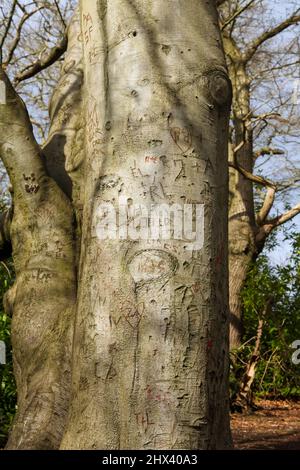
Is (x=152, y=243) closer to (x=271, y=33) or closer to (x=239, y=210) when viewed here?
(x=239, y=210)

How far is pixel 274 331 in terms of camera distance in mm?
11031

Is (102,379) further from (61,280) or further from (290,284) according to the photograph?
(290,284)

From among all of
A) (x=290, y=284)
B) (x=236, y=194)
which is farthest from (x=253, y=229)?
(x=290, y=284)

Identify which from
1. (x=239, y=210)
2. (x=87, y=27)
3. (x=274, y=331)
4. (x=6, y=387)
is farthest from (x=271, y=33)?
(x=87, y=27)

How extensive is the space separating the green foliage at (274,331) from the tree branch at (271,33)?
4.82 m

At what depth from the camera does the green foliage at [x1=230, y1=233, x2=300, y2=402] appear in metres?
10.9

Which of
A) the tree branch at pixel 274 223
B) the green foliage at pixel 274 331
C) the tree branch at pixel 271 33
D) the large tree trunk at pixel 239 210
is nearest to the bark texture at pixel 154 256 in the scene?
the green foliage at pixel 274 331

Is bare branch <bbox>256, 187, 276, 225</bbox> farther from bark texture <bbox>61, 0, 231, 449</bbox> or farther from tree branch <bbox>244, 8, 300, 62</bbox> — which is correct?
bark texture <bbox>61, 0, 231, 449</bbox>

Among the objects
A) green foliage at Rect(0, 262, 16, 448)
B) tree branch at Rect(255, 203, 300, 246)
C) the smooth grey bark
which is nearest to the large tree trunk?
tree branch at Rect(255, 203, 300, 246)

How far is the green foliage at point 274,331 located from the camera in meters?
10.9

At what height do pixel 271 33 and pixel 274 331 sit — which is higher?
pixel 271 33

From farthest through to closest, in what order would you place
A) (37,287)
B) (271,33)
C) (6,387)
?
(271,33) → (6,387) → (37,287)

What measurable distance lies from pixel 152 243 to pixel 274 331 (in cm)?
836

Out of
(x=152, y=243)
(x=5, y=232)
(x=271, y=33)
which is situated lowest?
(x=152, y=243)
